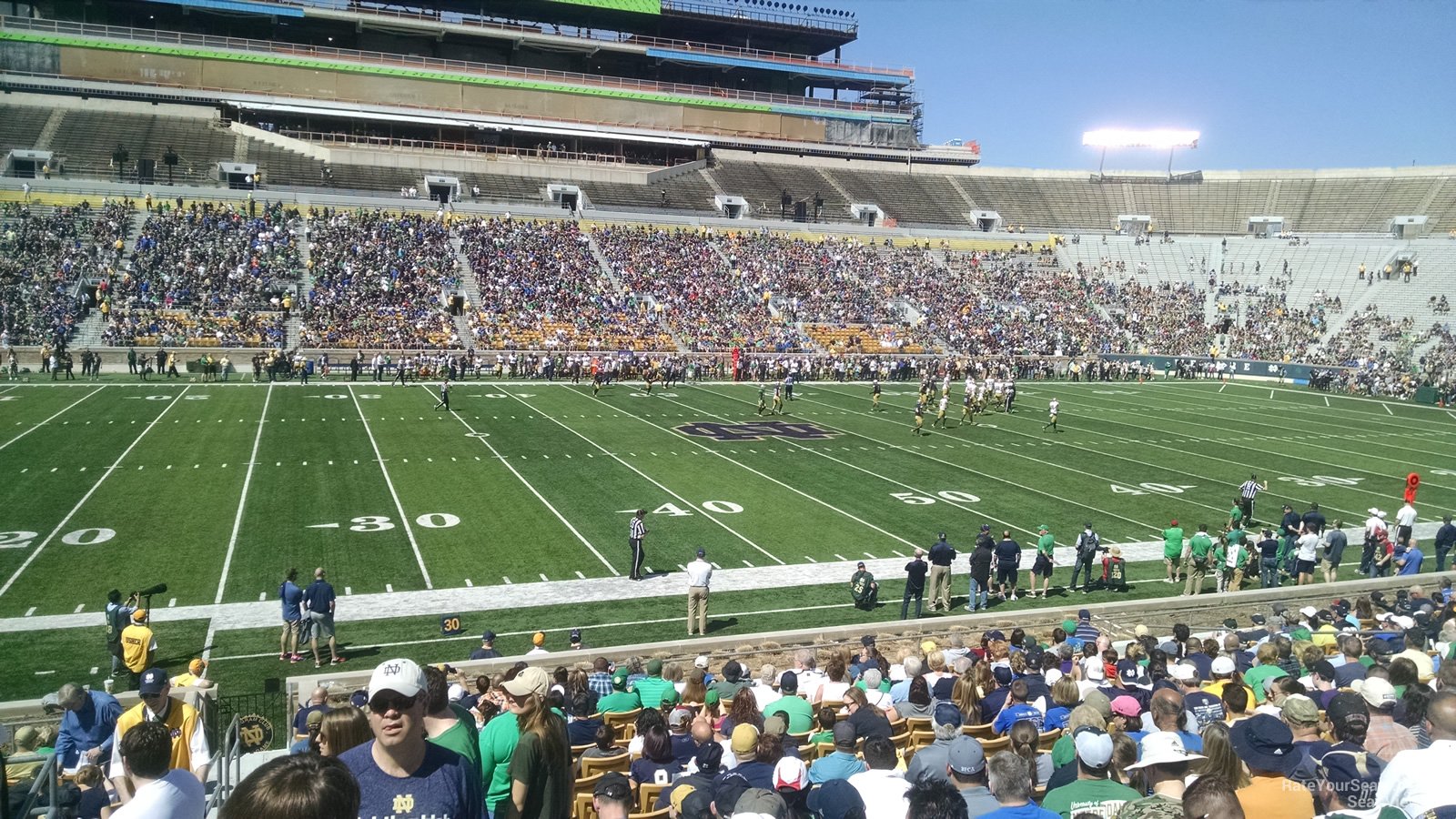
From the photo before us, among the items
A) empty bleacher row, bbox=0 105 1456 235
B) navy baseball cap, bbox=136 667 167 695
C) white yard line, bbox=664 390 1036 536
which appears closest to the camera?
navy baseball cap, bbox=136 667 167 695

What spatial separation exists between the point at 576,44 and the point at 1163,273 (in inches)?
1810

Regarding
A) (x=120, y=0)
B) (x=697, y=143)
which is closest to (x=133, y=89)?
(x=120, y=0)

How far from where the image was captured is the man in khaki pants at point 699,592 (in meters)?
14.9

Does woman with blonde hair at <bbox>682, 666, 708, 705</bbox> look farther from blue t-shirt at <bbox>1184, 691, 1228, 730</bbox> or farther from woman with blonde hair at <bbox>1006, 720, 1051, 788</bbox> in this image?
blue t-shirt at <bbox>1184, 691, 1228, 730</bbox>

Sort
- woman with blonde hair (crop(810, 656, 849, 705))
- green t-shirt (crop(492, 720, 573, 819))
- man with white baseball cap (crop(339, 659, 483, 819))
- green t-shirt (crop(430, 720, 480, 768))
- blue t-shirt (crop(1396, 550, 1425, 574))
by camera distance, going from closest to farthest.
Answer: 1. man with white baseball cap (crop(339, 659, 483, 819))
2. green t-shirt (crop(430, 720, 480, 768))
3. green t-shirt (crop(492, 720, 573, 819))
4. woman with blonde hair (crop(810, 656, 849, 705))
5. blue t-shirt (crop(1396, 550, 1425, 574))

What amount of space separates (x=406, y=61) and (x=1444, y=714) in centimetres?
7576

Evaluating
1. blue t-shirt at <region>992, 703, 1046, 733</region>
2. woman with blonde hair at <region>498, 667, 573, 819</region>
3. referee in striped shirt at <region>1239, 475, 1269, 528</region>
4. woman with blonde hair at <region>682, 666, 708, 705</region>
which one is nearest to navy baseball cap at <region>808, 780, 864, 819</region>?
woman with blonde hair at <region>498, 667, 573, 819</region>

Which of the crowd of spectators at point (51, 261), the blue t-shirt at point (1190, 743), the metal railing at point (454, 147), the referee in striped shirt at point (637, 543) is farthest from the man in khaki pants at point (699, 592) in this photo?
the metal railing at point (454, 147)

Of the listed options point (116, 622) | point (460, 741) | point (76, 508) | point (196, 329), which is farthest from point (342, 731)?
point (196, 329)

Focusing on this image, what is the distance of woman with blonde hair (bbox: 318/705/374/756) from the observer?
426 cm

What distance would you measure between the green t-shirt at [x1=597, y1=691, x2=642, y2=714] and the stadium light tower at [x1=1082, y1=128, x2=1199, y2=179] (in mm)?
87503

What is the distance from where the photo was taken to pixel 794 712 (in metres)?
7.97

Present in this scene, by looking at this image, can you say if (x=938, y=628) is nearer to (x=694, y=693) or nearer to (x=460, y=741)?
(x=694, y=693)

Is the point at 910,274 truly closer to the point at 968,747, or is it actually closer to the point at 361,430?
the point at 361,430
